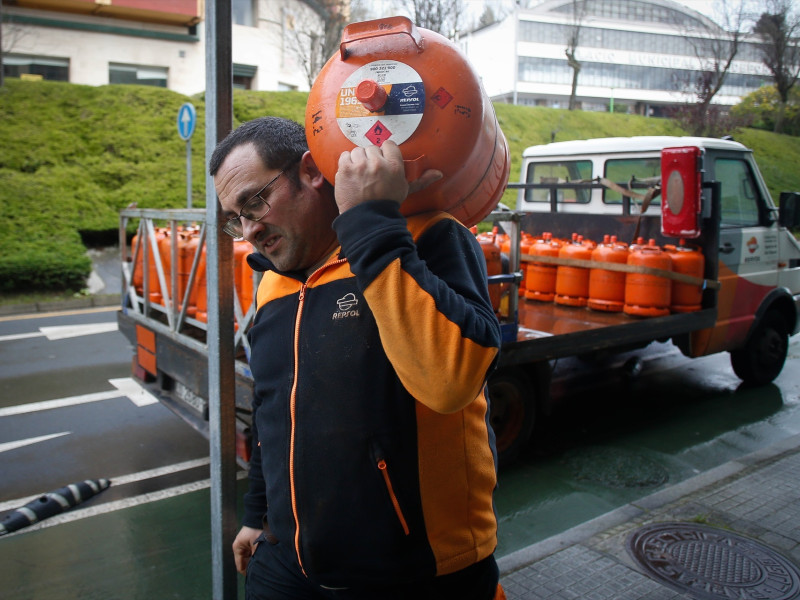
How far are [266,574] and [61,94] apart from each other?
17.8m

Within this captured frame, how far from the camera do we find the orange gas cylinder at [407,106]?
4.58 feet

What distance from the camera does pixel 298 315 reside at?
1.54m

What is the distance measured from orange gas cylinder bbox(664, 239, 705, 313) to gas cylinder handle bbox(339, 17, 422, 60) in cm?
475

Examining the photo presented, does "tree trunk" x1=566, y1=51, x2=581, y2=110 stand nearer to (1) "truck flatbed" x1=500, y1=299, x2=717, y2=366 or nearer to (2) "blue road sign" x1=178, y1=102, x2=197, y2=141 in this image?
(2) "blue road sign" x1=178, y1=102, x2=197, y2=141

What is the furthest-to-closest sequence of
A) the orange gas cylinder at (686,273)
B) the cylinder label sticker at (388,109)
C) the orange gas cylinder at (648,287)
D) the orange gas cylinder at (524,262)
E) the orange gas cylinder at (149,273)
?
the orange gas cylinder at (524,262)
the orange gas cylinder at (686,273)
the orange gas cylinder at (648,287)
the orange gas cylinder at (149,273)
the cylinder label sticker at (388,109)

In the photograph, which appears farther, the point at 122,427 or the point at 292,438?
the point at 122,427

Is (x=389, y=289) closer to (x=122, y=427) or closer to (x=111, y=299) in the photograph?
(x=122, y=427)

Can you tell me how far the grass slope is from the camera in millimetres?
12688

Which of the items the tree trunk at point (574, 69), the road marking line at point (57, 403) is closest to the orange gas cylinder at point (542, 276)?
the road marking line at point (57, 403)

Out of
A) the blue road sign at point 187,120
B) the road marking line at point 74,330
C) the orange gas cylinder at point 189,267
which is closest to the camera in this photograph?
the orange gas cylinder at point 189,267

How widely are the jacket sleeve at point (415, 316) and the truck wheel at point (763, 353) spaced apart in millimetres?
6244

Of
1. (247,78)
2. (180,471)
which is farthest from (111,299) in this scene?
(247,78)

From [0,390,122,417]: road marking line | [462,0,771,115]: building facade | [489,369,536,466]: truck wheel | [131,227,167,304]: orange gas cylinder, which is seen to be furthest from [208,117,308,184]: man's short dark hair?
[462,0,771,115]: building facade

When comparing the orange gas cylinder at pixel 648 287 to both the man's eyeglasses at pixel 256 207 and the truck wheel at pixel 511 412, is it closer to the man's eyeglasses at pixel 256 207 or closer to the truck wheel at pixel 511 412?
the truck wheel at pixel 511 412
